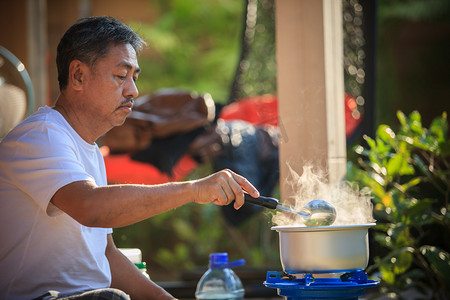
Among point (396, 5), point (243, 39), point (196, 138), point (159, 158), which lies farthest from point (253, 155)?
point (396, 5)

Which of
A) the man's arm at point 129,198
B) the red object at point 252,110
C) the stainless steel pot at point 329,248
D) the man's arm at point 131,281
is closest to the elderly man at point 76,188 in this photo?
the man's arm at point 129,198

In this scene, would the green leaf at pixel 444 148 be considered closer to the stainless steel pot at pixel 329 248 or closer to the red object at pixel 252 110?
the stainless steel pot at pixel 329 248

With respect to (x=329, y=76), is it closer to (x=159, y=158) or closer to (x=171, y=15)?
(x=159, y=158)

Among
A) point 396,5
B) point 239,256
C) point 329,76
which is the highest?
point 396,5

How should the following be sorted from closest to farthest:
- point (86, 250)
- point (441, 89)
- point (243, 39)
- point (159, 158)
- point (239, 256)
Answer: point (86, 250) → point (159, 158) → point (243, 39) → point (441, 89) → point (239, 256)

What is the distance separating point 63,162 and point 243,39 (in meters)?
3.38

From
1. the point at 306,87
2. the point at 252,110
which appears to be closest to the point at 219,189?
the point at 306,87

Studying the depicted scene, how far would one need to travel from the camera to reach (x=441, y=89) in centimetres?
564

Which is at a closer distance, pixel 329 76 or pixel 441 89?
pixel 329 76

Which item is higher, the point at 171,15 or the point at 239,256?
the point at 171,15

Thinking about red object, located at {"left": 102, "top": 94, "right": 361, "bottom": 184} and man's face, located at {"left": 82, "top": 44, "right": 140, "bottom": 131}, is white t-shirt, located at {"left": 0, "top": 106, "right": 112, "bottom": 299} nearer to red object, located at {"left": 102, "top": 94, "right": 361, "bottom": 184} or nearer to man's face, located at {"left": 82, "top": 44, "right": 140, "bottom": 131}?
man's face, located at {"left": 82, "top": 44, "right": 140, "bottom": 131}

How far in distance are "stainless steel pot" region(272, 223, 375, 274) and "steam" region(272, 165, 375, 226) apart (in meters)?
0.38

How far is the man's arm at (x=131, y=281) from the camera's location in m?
2.10

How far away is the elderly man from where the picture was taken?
1.57 m
